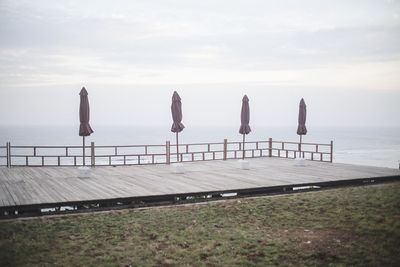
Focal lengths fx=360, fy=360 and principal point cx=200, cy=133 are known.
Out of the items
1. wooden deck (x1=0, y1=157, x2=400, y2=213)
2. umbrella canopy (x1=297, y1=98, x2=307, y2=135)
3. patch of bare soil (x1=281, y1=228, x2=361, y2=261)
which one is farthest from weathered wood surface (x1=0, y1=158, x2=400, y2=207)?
patch of bare soil (x1=281, y1=228, x2=361, y2=261)

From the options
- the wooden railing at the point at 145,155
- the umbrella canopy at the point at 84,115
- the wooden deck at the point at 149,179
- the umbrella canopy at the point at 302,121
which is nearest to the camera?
the wooden deck at the point at 149,179

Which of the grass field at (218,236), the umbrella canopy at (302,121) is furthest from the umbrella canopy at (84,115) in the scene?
the umbrella canopy at (302,121)

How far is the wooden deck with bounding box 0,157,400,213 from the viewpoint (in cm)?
950

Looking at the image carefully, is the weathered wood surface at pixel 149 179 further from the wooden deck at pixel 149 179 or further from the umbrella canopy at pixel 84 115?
the umbrella canopy at pixel 84 115

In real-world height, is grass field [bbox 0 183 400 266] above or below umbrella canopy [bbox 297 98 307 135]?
below

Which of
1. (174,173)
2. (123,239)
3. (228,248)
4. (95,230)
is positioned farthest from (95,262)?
(174,173)

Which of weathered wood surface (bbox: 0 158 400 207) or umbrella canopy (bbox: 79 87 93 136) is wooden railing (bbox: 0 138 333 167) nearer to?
umbrella canopy (bbox: 79 87 93 136)

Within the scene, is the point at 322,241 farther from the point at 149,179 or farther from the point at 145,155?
the point at 145,155

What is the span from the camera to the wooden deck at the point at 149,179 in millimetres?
9500

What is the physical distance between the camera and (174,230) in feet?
23.6

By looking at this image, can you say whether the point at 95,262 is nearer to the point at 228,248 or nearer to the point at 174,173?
the point at 228,248

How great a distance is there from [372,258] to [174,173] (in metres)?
9.08

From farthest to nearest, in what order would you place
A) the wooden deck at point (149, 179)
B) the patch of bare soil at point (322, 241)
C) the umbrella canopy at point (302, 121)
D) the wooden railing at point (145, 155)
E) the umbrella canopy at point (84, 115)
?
the umbrella canopy at point (302, 121) < the wooden railing at point (145, 155) < the umbrella canopy at point (84, 115) < the wooden deck at point (149, 179) < the patch of bare soil at point (322, 241)

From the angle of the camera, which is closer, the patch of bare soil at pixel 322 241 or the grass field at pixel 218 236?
the grass field at pixel 218 236
